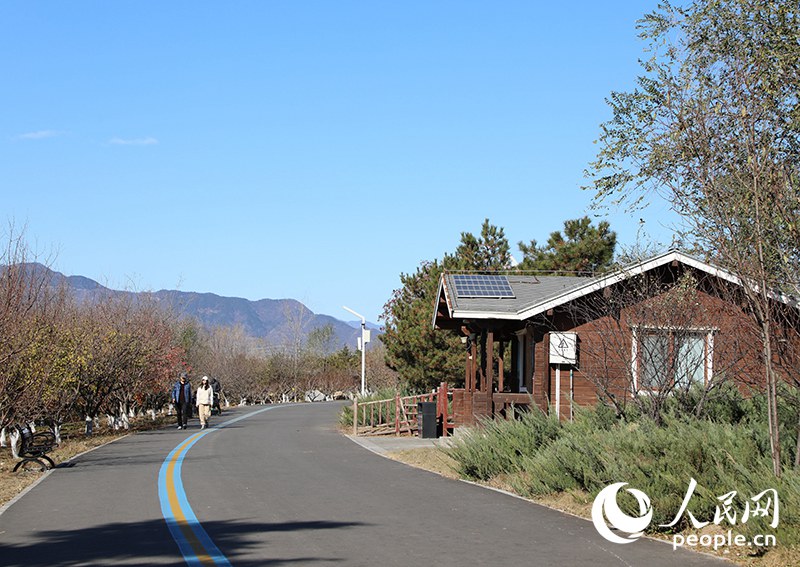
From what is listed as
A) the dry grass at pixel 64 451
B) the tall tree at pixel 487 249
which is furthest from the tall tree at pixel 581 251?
the dry grass at pixel 64 451

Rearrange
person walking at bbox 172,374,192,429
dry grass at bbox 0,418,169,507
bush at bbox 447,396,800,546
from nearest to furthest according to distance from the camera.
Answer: bush at bbox 447,396,800,546
dry grass at bbox 0,418,169,507
person walking at bbox 172,374,192,429

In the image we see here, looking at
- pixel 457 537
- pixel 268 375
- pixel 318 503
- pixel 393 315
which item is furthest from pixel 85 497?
pixel 268 375

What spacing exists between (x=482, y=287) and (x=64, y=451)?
10655mm

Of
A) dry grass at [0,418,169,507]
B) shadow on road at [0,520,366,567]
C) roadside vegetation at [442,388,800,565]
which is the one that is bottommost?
shadow on road at [0,520,366,567]

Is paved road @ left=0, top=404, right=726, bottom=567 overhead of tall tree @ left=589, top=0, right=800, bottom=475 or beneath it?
beneath

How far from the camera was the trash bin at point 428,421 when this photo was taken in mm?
24852

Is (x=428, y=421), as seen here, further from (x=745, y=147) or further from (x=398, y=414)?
(x=745, y=147)

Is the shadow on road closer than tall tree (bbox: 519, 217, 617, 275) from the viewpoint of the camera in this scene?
Yes

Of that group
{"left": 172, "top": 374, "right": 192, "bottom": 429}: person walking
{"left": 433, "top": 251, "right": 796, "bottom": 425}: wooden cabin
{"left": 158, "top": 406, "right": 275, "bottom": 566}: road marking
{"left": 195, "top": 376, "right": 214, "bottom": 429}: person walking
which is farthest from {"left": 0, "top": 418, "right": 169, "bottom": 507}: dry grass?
{"left": 433, "top": 251, "right": 796, "bottom": 425}: wooden cabin

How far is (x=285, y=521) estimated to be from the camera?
437 inches

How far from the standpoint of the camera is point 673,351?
49.1 ft

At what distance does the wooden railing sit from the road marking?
28.9 ft

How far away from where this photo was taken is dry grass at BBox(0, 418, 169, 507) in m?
14.9

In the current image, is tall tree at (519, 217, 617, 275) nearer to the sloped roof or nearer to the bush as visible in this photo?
the sloped roof
